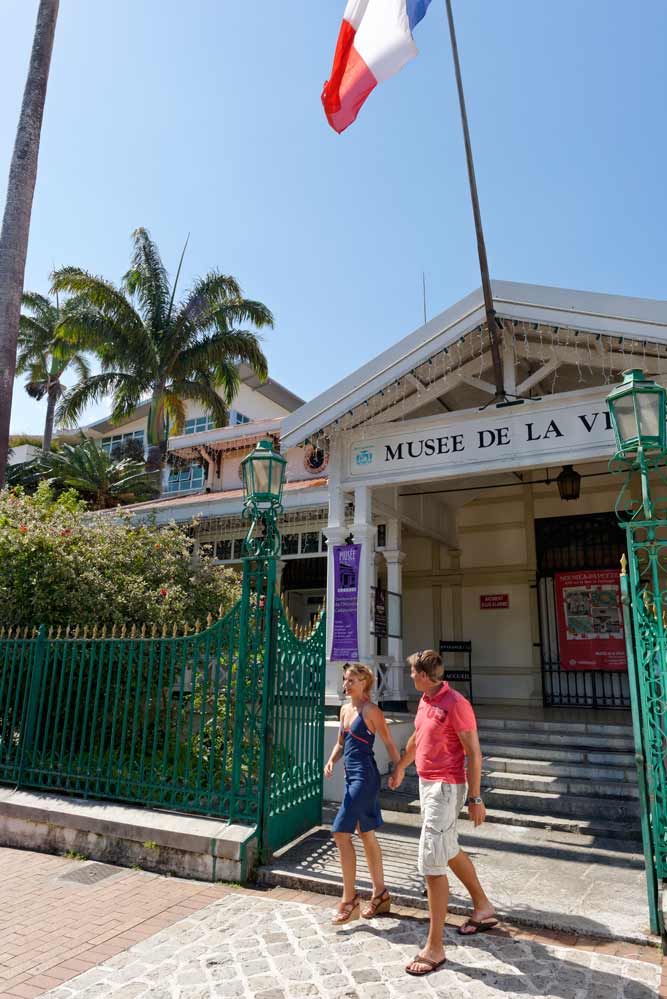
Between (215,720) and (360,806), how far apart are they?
1.93 meters

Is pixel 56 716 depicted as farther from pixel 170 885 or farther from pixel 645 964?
pixel 645 964

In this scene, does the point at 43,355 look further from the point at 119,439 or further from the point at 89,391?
the point at 89,391

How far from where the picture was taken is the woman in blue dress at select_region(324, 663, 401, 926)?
4.34 m

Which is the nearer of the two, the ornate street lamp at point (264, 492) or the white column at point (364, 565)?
the ornate street lamp at point (264, 492)

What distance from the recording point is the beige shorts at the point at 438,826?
3.75 metres

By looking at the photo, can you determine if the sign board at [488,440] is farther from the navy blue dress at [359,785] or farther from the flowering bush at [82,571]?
the navy blue dress at [359,785]

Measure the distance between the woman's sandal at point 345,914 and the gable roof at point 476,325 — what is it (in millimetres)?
5180

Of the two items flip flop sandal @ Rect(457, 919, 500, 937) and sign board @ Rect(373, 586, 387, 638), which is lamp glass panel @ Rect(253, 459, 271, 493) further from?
flip flop sandal @ Rect(457, 919, 500, 937)

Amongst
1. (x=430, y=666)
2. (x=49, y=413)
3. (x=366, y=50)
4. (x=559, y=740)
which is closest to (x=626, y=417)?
(x=430, y=666)

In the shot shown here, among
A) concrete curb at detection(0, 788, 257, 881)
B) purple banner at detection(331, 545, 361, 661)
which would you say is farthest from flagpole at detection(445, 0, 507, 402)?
concrete curb at detection(0, 788, 257, 881)

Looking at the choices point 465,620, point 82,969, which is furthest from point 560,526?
point 82,969

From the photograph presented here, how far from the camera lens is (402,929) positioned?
4219 mm

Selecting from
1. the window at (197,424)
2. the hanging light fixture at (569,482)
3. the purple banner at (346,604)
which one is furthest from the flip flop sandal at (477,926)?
the window at (197,424)

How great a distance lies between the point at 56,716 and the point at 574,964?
5137 millimetres
